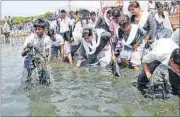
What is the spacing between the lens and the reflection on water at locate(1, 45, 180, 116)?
6.43 m

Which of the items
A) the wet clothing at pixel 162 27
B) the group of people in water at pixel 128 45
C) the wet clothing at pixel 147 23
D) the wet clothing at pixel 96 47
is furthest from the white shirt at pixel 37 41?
the wet clothing at pixel 162 27

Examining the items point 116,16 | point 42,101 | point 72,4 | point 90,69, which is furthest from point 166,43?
point 72,4

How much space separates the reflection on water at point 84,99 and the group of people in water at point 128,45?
475 millimetres

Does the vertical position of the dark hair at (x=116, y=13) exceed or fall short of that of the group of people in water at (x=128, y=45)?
it exceeds it

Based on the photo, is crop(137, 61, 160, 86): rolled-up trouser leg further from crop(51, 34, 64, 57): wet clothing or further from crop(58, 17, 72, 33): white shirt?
crop(58, 17, 72, 33): white shirt

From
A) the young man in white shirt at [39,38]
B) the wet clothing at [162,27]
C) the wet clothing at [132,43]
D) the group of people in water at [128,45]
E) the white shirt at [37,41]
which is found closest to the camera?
the group of people in water at [128,45]

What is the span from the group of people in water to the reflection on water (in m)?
0.47

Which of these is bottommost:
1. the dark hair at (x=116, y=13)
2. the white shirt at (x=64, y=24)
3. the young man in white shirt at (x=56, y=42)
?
the young man in white shirt at (x=56, y=42)

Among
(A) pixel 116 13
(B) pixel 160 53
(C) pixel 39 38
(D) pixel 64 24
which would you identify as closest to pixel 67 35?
(D) pixel 64 24

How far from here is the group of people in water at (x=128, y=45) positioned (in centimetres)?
675

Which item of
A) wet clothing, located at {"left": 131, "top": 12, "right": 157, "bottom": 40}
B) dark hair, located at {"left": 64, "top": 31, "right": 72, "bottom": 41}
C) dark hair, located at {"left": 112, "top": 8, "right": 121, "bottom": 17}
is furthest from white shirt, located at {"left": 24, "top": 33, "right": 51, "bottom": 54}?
dark hair, located at {"left": 64, "top": 31, "right": 72, "bottom": 41}

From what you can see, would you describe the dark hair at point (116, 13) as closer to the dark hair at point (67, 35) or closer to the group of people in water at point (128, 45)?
the group of people in water at point (128, 45)

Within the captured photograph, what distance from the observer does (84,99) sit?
7277 mm

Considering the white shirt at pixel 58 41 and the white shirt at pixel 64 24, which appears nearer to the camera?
the white shirt at pixel 58 41
